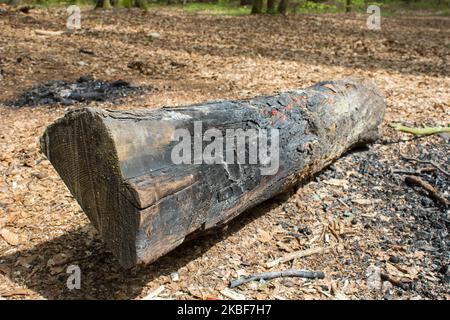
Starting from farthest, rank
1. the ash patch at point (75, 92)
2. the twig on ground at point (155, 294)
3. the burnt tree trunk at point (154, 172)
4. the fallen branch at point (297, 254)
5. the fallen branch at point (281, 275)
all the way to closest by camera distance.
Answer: the ash patch at point (75, 92) < the fallen branch at point (297, 254) < the fallen branch at point (281, 275) < the twig on ground at point (155, 294) < the burnt tree trunk at point (154, 172)

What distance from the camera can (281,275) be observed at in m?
2.94

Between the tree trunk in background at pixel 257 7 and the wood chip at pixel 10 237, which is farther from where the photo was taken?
the tree trunk in background at pixel 257 7

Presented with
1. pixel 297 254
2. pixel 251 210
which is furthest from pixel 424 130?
pixel 297 254

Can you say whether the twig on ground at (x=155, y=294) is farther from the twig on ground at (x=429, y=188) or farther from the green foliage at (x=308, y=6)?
the green foliage at (x=308, y=6)

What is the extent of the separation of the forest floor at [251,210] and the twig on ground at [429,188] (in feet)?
0.19

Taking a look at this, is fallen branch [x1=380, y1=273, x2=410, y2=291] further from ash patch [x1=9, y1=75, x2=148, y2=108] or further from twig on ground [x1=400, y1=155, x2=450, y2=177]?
ash patch [x1=9, y1=75, x2=148, y2=108]

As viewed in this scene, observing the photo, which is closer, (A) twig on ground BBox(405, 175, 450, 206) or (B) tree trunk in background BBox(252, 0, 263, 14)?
(A) twig on ground BBox(405, 175, 450, 206)

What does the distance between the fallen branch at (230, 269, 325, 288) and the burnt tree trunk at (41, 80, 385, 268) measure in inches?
16.0

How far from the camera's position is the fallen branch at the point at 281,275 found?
2883mm

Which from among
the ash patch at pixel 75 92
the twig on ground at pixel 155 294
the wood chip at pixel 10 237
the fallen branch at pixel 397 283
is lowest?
the fallen branch at pixel 397 283

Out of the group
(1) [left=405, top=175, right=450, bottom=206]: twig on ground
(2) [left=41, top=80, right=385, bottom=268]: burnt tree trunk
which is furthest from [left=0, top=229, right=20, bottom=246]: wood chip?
(1) [left=405, top=175, right=450, bottom=206]: twig on ground

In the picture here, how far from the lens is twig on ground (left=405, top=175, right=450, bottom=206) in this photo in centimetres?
Answer: 377

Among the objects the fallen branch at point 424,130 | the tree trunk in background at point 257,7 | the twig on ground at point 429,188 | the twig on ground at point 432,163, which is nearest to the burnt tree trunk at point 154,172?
the twig on ground at point 429,188

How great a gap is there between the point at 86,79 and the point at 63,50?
7.16 ft
